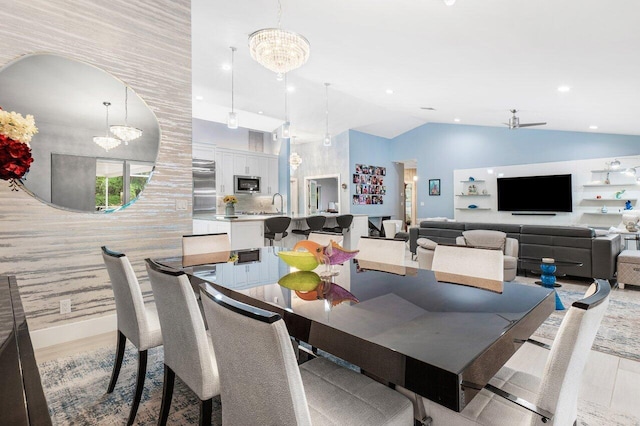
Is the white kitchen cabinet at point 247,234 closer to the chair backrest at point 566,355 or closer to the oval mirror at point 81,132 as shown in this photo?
the oval mirror at point 81,132

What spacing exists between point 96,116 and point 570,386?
363 centimetres

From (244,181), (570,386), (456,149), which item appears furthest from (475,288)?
(456,149)

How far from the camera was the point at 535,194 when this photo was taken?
8.12 meters

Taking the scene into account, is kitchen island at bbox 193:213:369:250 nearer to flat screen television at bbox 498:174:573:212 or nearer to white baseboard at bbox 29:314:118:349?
white baseboard at bbox 29:314:118:349

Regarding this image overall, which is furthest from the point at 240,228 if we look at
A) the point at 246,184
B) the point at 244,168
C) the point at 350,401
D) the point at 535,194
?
the point at 535,194

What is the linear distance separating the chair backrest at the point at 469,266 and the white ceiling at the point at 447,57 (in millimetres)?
2063

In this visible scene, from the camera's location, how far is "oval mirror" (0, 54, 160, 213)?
2.60 meters

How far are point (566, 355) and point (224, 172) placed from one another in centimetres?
760

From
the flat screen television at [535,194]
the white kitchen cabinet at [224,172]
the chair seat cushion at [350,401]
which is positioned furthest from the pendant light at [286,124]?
the flat screen television at [535,194]

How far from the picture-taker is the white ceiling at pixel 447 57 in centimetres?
284

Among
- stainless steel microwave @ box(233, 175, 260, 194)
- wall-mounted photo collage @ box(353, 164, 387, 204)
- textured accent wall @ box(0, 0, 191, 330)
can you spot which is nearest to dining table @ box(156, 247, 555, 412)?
textured accent wall @ box(0, 0, 191, 330)

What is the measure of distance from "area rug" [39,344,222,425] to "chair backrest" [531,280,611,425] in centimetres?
148

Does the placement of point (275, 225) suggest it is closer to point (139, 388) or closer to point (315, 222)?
point (315, 222)

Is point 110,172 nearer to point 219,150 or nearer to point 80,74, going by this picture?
point 80,74
